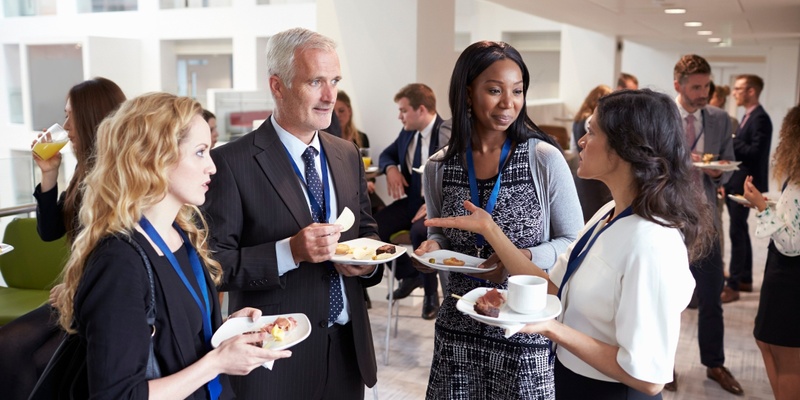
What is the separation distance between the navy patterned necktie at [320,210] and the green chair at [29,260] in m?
1.61

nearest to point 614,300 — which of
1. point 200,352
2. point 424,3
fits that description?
point 200,352

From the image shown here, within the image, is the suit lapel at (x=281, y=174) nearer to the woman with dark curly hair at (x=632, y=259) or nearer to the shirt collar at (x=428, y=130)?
the woman with dark curly hair at (x=632, y=259)

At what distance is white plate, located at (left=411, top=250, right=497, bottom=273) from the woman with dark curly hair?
36 centimetres

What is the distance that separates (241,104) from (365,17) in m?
2.07

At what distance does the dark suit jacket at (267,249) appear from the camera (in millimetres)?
1800

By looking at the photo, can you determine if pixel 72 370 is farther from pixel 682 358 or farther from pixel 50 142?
pixel 682 358

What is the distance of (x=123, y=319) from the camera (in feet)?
3.85

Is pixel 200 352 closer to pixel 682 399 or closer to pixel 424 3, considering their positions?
pixel 682 399

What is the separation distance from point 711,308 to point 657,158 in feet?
8.64

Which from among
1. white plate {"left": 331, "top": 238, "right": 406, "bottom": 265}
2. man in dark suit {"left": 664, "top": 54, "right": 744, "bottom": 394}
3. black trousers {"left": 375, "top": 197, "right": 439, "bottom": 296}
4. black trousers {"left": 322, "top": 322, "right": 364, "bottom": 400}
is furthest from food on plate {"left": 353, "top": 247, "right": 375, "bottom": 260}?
Answer: black trousers {"left": 375, "top": 197, "right": 439, "bottom": 296}

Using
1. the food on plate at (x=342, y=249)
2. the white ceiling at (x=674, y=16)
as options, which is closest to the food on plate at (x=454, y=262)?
the food on plate at (x=342, y=249)

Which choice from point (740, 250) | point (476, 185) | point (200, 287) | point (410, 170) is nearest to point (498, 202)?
point (476, 185)

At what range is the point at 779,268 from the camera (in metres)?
2.98

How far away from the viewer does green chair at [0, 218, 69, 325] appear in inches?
119
